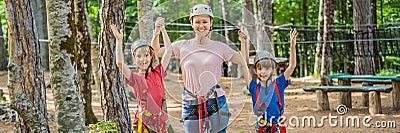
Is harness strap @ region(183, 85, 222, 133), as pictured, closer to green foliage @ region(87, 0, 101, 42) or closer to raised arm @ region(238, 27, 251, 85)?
raised arm @ region(238, 27, 251, 85)

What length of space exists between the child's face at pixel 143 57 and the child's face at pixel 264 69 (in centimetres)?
83

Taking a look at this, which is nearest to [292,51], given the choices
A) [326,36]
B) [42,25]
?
[326,36]

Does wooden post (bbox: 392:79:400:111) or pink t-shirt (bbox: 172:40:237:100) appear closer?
pink t-shirt (bbox: 172:40:237:100)

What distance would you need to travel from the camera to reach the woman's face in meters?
3.62

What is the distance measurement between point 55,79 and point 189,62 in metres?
1.52

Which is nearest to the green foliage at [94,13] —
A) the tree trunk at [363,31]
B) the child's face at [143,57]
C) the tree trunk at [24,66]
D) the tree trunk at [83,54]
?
the tree trunk at [363,31]

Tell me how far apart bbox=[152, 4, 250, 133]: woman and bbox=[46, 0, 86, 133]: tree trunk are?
1.32 metres

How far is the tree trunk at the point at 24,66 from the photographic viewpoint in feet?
13.5

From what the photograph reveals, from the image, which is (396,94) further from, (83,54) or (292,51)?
(292,51)

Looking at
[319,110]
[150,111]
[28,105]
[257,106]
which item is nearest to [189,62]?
[150,111]

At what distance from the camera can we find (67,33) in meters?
4.70

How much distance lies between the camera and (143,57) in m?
4.05

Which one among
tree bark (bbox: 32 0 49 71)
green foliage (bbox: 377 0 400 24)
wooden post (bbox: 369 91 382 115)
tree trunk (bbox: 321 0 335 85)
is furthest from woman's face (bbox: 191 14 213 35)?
green foliage (bbox: 377 0 400 24)

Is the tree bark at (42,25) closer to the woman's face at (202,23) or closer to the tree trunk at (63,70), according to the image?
the tree trunk at (63,70)
